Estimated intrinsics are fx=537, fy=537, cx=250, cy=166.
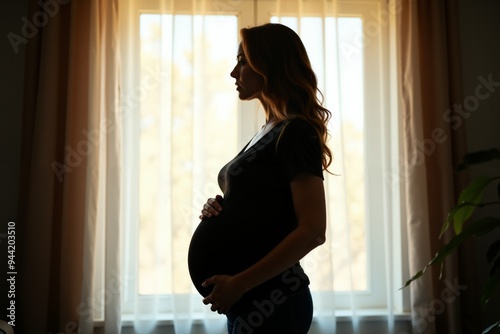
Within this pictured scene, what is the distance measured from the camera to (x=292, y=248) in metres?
0.92

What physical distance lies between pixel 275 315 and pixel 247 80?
1.60 feet

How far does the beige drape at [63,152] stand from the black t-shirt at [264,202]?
127 centimetres

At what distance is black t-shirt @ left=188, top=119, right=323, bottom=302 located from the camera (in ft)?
3.20

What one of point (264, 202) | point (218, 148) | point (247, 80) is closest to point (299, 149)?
point (264, 202)

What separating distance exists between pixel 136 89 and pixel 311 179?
1569 mm

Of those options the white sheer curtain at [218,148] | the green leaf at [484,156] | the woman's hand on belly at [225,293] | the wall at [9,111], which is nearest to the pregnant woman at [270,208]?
the woman's hand on belly at [225,293]

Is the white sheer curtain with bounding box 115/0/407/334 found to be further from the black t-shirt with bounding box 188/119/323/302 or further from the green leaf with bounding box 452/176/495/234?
the black t-shirt with bounding box 188/119/323/302

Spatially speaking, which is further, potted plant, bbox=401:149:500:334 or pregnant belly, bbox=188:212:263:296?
potted plant, bbox=401:149:500:334

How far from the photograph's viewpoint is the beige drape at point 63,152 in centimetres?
216

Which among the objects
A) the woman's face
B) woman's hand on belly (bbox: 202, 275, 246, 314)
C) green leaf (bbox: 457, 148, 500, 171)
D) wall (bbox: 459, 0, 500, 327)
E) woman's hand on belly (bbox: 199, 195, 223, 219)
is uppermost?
wall (bbox: 459, 0, 500, 327)

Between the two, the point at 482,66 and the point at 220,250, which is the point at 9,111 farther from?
the point at 482,66

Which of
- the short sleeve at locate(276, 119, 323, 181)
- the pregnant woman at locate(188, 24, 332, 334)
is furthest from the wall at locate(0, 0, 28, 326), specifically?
the short sleeve at locate(276, 119, 323, 181)

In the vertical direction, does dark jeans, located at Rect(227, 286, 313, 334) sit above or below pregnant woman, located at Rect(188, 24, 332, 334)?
below

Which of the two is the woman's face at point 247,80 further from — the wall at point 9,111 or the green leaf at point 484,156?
the wall at point 9,111
